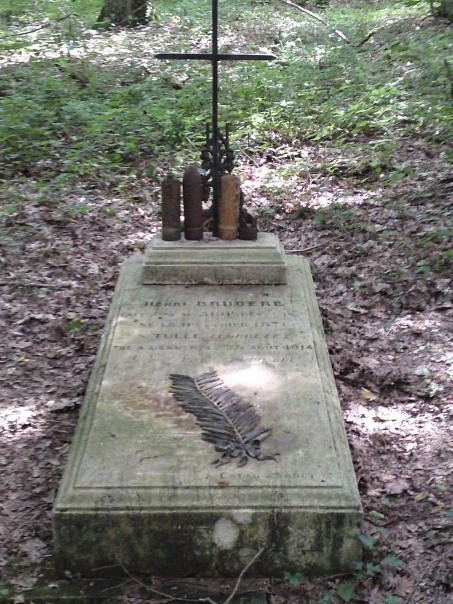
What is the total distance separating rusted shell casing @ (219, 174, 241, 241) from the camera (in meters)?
4.85

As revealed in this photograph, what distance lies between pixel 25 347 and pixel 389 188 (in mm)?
3934

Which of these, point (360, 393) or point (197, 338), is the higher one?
point (197, 338)

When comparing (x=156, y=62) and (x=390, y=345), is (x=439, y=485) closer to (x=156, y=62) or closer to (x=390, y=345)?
(x=390, y=345)

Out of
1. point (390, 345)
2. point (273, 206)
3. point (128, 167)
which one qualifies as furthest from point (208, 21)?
point (390, 345)

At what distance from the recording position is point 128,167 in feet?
27.4

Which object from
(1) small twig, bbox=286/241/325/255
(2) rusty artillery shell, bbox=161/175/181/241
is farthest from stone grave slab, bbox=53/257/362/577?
(1) small twig, bbox=286/241/325/255

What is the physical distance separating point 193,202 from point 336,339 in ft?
4.77

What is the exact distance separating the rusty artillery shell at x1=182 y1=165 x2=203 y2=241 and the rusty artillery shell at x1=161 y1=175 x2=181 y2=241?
5 centimetres

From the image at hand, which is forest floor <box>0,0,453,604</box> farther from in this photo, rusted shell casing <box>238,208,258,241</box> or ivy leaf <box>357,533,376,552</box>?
rusted shell casing <box>238,208,258,241</box>

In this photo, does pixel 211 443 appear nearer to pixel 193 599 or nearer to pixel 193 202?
pixel 193 599

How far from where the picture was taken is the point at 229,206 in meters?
4.97

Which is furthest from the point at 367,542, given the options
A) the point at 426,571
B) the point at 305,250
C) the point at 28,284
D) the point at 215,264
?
the point at 28,284

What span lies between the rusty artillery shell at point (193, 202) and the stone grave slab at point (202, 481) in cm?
115

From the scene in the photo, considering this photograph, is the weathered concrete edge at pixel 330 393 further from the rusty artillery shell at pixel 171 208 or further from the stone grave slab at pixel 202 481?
the rusty artillery shell at pixel 171 208
